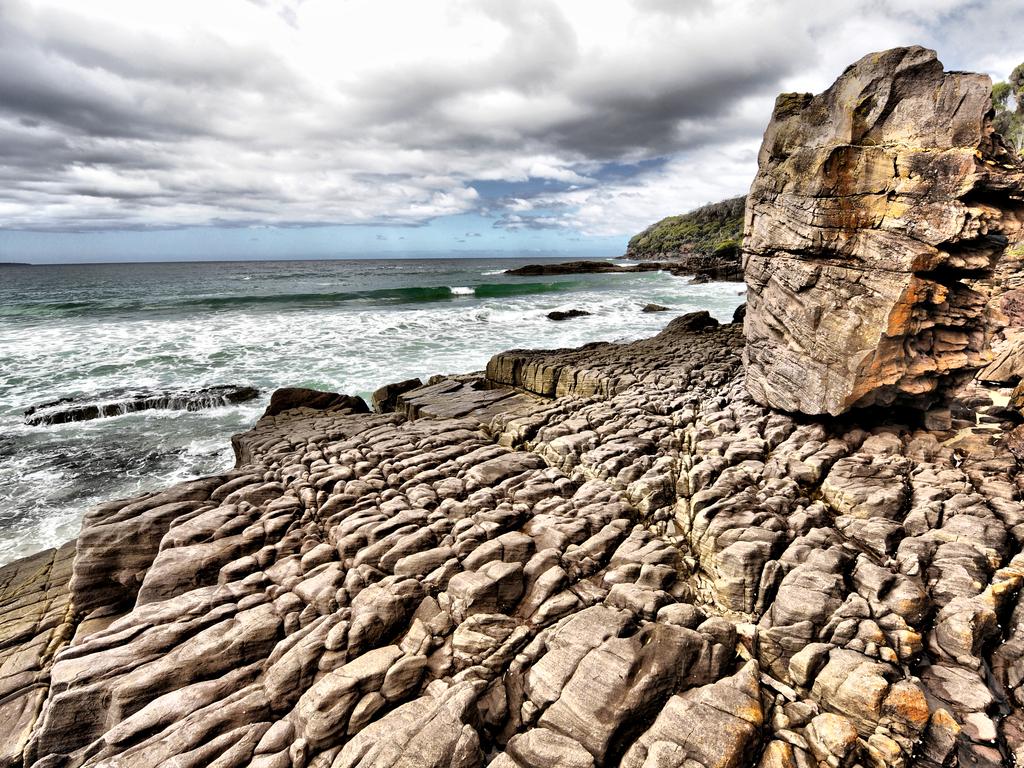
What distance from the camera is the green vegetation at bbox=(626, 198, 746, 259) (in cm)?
12719

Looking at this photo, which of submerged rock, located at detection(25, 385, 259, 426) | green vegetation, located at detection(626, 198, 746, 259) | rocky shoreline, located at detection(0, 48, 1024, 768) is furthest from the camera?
green vegetation, located at detection(626, 198, 746, 259)

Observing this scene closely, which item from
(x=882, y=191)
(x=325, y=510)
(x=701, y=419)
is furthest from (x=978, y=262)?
(x=325, y=510)

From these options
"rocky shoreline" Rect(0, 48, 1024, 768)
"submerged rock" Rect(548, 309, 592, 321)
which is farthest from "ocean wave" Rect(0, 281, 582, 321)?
"rocky shoreline" Rect(0, 48, 1024, 768)

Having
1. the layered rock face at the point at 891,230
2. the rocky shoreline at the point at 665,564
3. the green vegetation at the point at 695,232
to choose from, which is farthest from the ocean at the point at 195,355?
the green vegetation at the point at 695,232

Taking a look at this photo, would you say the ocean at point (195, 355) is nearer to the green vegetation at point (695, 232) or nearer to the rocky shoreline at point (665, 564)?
the rocky shoreline at point (665, 564)

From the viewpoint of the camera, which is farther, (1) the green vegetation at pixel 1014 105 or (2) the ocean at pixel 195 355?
(1) the green vegetation at pixel 1014 105

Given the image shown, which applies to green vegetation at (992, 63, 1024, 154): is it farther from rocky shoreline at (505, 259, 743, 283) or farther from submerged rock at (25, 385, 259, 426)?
submerged rock at (25, 385, 259, 426)

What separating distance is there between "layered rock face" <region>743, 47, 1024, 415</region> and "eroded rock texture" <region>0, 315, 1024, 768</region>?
1.56 m

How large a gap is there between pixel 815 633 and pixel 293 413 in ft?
52.8

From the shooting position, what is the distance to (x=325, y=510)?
970 cm

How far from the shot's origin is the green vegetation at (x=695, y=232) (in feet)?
417

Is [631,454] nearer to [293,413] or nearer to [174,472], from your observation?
[293,413]

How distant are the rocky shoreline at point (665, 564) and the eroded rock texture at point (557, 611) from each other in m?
0.04

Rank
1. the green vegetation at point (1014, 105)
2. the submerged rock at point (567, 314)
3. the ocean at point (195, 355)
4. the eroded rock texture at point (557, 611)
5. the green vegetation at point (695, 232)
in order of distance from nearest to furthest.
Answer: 1. the eroded rock texture at point (557, 611)
2. the ocean at point (195, 355)
3. the submerged rock at point (567, 314)
4. the green vegetation at point (1014, 105)
5. the green vegetation at point (695, 232)
